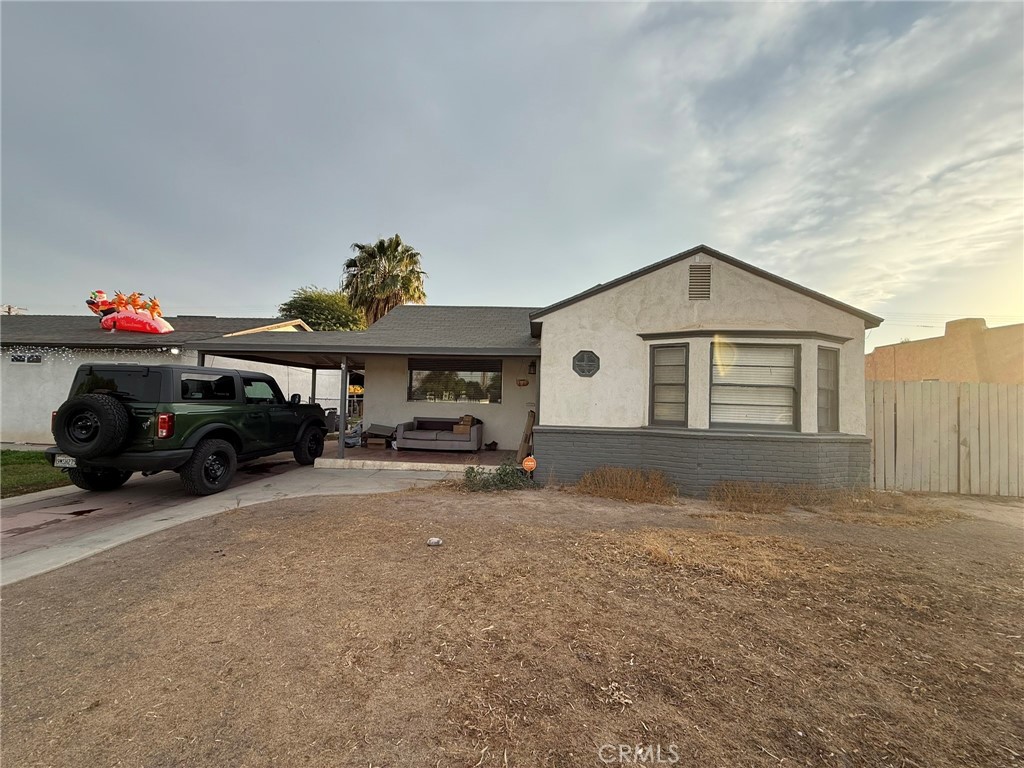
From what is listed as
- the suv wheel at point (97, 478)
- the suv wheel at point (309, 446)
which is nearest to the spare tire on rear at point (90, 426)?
the suv wheel at point (97, 478)

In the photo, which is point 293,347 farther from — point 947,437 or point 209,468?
point 947,437

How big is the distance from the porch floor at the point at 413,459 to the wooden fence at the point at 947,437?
738 cm

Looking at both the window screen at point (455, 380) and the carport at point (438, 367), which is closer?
the carport at point (438, 367)

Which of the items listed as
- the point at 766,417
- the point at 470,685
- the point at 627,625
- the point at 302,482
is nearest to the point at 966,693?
the point at 627,625

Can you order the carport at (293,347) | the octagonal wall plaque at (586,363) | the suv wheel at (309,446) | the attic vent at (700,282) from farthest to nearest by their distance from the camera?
the suv wheel at (309,446) < the carport at (293,347) < the octagonal wall plaque at (586,363) < the attic vent at (700,282)

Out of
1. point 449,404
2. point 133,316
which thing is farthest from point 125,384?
point 133,316

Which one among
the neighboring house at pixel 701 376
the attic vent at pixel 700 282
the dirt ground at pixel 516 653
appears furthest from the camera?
the attic vent at pixel 700 282

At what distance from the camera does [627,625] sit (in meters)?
2.93

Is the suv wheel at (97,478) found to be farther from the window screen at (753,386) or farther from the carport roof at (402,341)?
the window screen at (753,386)

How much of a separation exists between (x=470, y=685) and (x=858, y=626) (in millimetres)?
2807

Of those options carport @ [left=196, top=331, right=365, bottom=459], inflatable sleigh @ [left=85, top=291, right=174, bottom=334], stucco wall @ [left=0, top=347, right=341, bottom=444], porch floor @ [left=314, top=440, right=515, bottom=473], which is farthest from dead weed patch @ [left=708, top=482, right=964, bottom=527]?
inflatable sleigh @ [left=85, top=291, right=174, bottom=334]

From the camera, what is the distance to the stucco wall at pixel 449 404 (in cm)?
1168

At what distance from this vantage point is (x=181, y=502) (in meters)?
6.47

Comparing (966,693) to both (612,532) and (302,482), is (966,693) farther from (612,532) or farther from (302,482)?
(302,482)
